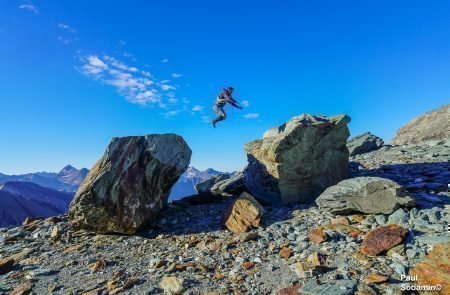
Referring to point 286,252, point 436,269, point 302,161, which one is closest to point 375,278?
point 436,269

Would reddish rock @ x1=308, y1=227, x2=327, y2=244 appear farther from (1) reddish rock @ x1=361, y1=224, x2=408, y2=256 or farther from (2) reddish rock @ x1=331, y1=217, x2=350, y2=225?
(1) reddish rock @ x1=361, y1=224, x2=408, y2=256

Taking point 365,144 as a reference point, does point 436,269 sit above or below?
below

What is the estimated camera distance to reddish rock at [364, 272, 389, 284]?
27.7 feet

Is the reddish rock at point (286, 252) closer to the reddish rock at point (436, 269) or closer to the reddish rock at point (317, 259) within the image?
the reddish rock at point (317, 259)

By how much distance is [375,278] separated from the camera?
8.59 metres

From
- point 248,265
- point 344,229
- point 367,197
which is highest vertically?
point 367,197

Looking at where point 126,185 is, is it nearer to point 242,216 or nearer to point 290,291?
point 242,216

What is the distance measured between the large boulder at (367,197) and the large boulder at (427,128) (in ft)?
75.6

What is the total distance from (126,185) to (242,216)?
18.7 ft

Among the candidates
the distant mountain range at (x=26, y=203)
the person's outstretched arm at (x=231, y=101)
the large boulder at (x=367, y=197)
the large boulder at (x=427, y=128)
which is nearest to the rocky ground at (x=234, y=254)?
the large boulder at (x=367, y=197)

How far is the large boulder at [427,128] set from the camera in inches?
1266

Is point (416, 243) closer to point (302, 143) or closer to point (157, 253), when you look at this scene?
point (302, 143)

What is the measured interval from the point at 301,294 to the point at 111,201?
9538mm

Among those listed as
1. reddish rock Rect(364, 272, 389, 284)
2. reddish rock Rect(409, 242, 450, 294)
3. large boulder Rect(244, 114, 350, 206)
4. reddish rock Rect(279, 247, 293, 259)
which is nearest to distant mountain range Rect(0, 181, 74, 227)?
large boulder Rect(244, 114, 350, 206)
